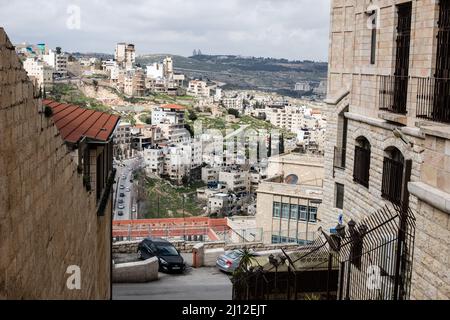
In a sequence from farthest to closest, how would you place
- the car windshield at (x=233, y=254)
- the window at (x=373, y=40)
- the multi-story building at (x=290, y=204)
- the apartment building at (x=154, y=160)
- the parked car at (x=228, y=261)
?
the apartment building at (x=154, y=160)
the multi-story building at (x=290, y=204)
the car windshield at (x=233, y=254)
the parked car at (x=228, y=261)
the window at (x=373, y=40)

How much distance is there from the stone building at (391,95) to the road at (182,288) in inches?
168

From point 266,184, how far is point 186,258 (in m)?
16.6

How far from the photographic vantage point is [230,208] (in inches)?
3814

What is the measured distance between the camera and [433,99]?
9758 millimetres

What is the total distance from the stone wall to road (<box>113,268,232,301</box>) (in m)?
7.69

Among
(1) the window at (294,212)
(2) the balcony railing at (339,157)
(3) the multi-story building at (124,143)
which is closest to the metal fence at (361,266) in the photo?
(2) the balcony railing at (339,157)

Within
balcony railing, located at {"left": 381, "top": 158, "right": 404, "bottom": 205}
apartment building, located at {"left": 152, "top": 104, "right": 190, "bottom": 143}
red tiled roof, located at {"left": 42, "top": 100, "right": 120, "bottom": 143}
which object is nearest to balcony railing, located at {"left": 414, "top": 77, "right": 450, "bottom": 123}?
balcony railing, located at {"left": 381, "top": 158, "right": 404, "bottom": 205}

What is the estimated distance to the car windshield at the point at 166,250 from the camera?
1791cm

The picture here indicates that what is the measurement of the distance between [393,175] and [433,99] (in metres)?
1.78

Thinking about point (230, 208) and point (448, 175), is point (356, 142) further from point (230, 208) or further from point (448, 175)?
point (230, 208)

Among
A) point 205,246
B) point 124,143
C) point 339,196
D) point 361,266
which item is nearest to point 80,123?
point 361,266

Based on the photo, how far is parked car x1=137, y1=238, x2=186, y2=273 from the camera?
17.4m

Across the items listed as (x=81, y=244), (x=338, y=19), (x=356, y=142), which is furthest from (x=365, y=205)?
(x=81, y=244)

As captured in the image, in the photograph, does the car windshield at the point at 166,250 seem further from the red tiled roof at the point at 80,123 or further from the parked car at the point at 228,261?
the red tiled roof at the point at 80,123
